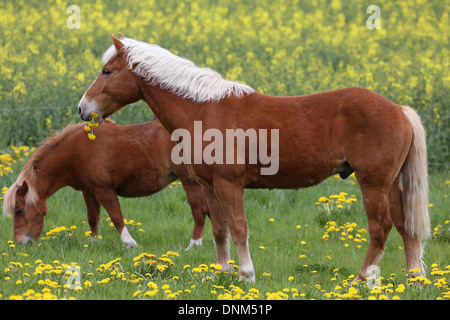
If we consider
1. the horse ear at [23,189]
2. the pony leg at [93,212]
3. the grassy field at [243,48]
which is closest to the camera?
the horse ear at [23,189]

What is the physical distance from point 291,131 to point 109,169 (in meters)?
3.03

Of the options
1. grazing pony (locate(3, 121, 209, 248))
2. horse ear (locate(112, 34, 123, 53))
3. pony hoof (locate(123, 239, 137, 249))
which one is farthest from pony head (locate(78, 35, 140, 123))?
pony hoof (locate(123, 239, 137, 249))

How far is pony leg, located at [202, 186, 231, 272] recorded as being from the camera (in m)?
6.09

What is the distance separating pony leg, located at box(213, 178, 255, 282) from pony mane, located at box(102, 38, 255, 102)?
85 centimetres

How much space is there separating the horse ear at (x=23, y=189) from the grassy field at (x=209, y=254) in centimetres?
59

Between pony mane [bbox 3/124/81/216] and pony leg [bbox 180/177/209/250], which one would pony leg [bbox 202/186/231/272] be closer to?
pony leg [bbox 180/177/209/250]

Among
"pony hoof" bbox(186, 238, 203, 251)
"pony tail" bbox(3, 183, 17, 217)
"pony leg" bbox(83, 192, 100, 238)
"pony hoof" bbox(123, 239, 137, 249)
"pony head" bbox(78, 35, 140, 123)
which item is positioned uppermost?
"pony head" bbox(78, 35, 140, 123)

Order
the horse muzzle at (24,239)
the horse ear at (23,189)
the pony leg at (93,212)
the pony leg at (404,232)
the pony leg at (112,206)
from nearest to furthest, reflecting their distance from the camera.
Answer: the pony leg at (404,232), the horse muzzle at (24,239), the horse ear at (23,189), the pony leg at (112,206), the pony leg at (93,212)

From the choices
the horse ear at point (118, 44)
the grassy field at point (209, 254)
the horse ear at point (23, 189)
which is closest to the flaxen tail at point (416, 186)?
the grassy field at point (209, 254)

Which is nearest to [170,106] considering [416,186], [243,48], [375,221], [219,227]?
[219,227]

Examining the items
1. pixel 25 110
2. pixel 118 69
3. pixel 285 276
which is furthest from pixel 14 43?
pixel 285 276

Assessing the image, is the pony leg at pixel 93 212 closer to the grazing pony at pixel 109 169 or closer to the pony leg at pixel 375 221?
the grazing pony at pixel 109 169

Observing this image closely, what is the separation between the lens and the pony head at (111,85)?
230 inches

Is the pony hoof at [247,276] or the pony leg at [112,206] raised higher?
the pony leg at [112,206]
